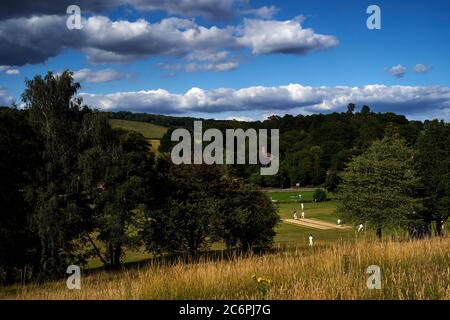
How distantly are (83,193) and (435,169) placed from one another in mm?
41133

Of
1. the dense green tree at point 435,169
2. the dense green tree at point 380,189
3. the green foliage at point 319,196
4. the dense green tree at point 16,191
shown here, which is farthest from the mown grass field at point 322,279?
the green foliage at point 319,196

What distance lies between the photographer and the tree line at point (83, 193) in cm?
3250

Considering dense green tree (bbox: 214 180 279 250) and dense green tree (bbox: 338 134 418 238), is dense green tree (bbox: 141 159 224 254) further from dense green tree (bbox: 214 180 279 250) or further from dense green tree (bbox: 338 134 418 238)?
dense green tree (bbox: 338 134 418 238)

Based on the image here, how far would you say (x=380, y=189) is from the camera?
49406 mm

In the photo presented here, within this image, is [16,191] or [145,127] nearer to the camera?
[16,191]

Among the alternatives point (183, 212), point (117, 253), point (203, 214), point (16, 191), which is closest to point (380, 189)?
point (203, 214)

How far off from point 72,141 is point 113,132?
4.67 meters

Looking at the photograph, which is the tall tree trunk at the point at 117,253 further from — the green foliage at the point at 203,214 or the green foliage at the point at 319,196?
the green foliage at the point at 319,196

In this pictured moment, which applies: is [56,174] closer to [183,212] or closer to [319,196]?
[183,212]

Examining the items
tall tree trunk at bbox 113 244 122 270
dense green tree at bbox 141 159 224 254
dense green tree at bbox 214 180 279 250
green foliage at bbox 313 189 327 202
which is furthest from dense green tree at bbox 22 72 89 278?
green foliage at bbox 313 189 327 202

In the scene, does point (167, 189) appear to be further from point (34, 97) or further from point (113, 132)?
point (34, 97)

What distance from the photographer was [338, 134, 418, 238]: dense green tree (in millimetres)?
48125
